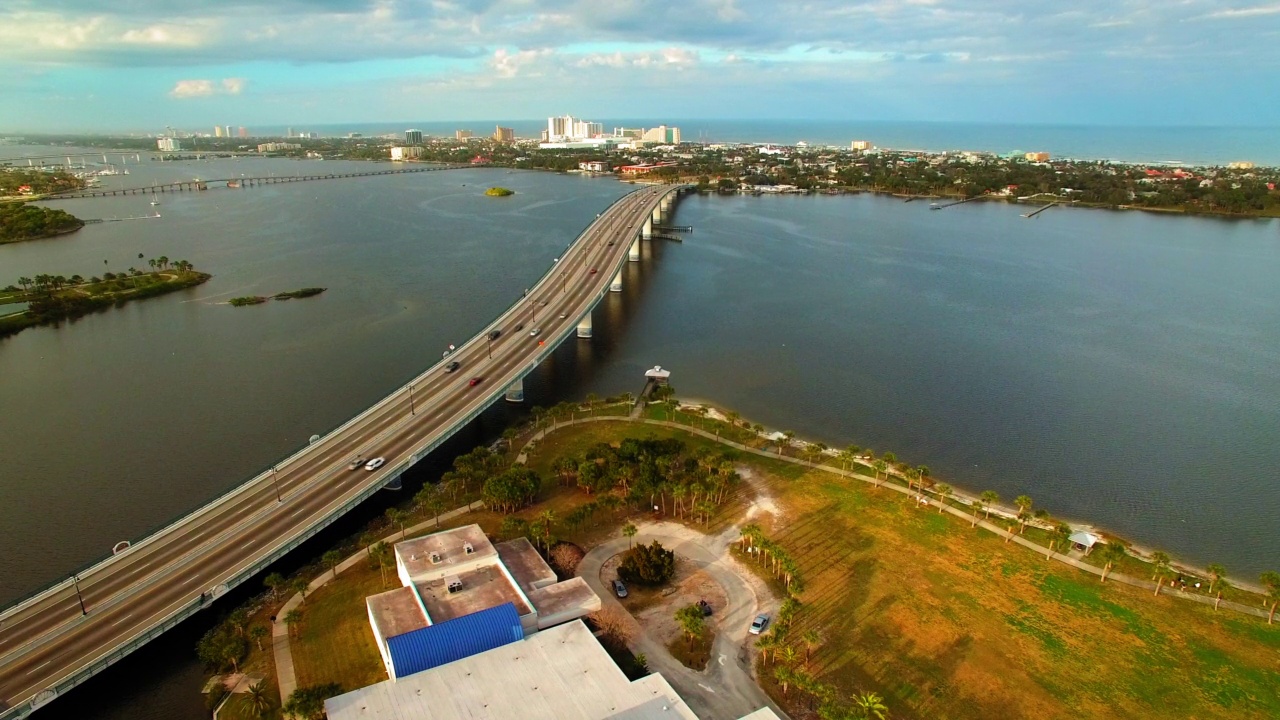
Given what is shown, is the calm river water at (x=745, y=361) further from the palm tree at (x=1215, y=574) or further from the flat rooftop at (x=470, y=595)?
the flat rooftop at (x=470, y=595)

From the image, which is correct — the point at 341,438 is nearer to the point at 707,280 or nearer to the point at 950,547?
the point at 950,547

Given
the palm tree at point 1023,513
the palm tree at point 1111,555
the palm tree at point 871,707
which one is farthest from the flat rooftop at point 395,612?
the palm tree at point 1111,555

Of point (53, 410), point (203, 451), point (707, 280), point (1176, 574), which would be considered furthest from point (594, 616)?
point (707, 280)

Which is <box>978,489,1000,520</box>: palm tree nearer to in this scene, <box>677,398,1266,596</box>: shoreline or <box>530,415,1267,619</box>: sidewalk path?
<box>677,398,1266,596</box>: shoreline

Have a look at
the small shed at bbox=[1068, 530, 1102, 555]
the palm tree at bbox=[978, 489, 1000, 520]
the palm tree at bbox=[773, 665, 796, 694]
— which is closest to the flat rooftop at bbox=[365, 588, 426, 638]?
the palm tree at bbox=[773, 665, 796, 694]

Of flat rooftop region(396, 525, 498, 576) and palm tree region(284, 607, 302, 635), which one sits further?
flat rooftop region(396, 525, 498, 576)
